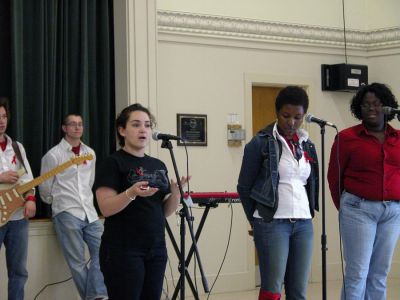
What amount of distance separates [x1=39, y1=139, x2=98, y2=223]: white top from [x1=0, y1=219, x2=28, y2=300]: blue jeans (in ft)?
1.34

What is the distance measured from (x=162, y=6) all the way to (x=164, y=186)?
3.56 meters

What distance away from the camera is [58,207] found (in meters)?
5.58

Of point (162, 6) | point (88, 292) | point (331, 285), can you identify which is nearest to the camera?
point (88, 292)

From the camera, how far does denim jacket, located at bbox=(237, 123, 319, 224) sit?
11.2 ft

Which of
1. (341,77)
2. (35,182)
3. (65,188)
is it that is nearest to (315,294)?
(341,77)

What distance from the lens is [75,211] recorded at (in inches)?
219

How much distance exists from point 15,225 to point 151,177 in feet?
7.39

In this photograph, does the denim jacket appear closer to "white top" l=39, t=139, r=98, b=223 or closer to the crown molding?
"white top" l=39, t=139, r=98, b=223

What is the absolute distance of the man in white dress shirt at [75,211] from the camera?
5508mm

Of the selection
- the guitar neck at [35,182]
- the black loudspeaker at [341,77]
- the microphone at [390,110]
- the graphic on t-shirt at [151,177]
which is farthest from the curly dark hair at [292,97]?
the black loudspeaker at [341,77]

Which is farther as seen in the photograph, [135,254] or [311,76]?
[311,76]

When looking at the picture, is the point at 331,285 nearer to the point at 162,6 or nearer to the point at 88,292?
the point at 88,292

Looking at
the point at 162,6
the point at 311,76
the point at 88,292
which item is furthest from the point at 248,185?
the point at 311,76

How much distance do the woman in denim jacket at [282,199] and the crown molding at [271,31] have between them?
3.22 m
